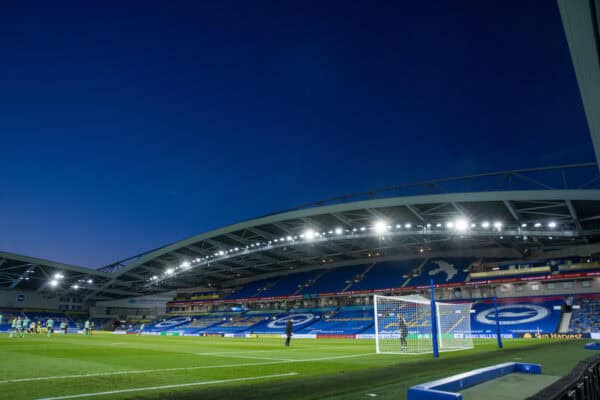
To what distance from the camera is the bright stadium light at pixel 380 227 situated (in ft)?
124

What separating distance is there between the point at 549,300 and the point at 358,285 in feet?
71.5

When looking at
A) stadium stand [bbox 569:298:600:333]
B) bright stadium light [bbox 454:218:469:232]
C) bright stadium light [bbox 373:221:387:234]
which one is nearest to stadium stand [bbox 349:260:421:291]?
bright stadium light [bbox 373:221:387:234]

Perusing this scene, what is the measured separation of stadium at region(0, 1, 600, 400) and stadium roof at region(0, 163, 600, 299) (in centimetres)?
23

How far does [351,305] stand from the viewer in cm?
5050

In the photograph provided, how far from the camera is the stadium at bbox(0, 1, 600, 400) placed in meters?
6.35

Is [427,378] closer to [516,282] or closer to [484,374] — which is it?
[484,374]

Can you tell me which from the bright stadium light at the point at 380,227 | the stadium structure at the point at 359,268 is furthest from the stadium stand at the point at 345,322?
the bright stadium light at the point at 380,227

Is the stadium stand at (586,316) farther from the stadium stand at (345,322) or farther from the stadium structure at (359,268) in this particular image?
the stadium stand at (345,322)

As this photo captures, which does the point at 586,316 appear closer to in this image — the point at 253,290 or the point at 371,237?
the point at 371,237

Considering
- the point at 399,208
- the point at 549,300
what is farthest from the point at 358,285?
the point at 549,300

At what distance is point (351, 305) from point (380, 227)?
1714 centimetres

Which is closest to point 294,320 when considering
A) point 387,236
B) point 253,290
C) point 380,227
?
point 253,290

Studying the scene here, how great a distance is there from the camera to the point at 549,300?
38125 mm

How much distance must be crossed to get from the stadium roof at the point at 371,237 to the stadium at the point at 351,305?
23 centimetres
